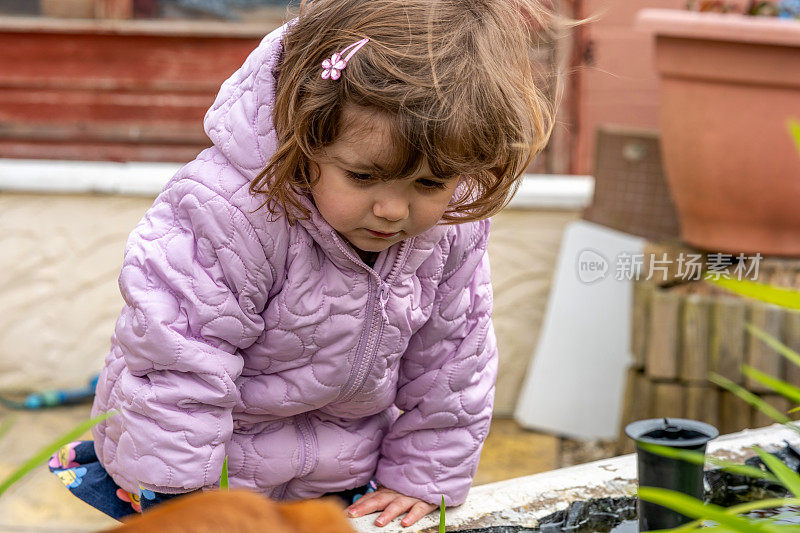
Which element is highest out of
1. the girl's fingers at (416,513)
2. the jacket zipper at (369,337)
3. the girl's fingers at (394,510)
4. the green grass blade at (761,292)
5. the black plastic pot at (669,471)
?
the green grass blade at (761,292)

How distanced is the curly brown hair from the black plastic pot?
1.49ft

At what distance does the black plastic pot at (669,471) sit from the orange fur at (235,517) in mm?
855

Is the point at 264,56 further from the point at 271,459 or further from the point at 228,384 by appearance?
the point at 271,459

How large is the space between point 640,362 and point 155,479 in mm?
1991

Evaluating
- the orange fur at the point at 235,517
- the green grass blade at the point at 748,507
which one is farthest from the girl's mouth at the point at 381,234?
the orange fur at the point at 235,517

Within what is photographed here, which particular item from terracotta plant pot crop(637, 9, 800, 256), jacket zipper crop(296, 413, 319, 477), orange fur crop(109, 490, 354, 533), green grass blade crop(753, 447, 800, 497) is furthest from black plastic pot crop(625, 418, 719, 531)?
terracotta plant pot crop(637, 9, 800, 256)

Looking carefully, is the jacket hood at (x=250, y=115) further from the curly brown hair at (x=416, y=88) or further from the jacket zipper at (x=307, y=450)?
the jacket zipper at (x=307, y=450)

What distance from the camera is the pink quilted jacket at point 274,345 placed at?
137cm

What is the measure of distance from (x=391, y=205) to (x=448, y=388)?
0.44 m

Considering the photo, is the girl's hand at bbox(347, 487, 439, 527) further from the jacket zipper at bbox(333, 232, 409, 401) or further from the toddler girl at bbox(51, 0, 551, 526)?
the jacket zipper at bbox(333, 232, 409, 401)

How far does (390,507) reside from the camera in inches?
63.4

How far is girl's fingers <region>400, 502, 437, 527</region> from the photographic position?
1584 millimetres

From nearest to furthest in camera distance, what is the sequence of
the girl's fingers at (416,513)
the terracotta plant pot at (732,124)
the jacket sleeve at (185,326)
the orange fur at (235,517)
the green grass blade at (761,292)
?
the orange fur at (235,517) → the green grass blade at (761,292) → the jacket sleeve at (185,326) → the girl's fingers at (416,513) → the terracotta plant pot at (732,124)

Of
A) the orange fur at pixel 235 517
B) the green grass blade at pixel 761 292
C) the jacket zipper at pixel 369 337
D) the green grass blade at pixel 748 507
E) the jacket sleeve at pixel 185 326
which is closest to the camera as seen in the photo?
the orange fur at pixel 235 517
